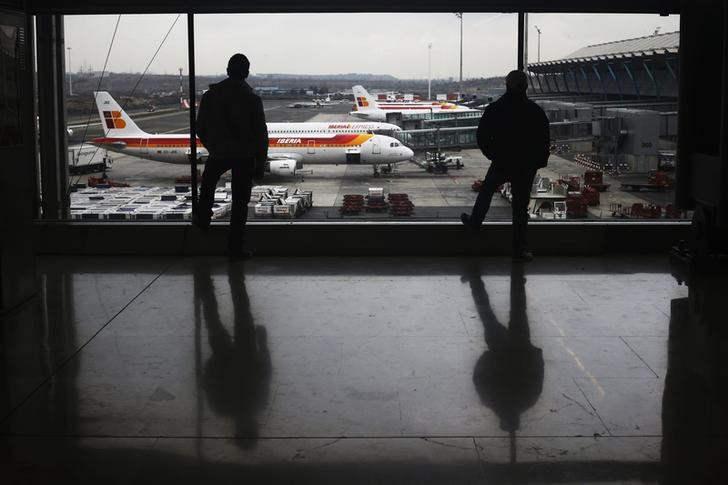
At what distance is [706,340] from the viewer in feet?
15.6

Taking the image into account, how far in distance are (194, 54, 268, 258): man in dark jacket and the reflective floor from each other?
65 centimetres

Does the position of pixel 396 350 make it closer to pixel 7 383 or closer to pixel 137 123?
pixel 7 383

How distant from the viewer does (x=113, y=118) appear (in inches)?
343

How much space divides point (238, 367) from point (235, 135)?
2924 millimetres

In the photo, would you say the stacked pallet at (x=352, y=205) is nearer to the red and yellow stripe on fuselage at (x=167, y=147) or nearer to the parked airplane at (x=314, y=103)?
the red and yellow stripe on fuselage at (x=167, y=147)

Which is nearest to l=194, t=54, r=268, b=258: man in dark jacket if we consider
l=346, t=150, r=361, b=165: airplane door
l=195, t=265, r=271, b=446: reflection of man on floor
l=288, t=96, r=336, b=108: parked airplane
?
l=195, t=265, r=271, b=446: reflection of man on floor

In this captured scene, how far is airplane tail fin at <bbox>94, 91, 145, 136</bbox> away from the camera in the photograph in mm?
7879

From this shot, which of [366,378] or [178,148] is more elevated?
[178,148]

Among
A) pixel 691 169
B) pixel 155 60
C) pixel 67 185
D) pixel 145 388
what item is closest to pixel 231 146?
pixel 155 60

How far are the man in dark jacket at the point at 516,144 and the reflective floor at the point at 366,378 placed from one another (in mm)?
667

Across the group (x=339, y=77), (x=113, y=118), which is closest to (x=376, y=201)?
(x=339, y=77)

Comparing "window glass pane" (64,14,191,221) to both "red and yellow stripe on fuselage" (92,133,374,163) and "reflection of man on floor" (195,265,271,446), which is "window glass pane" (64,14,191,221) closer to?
"red and yellow stripe on fuselage" (92,133,374,163)

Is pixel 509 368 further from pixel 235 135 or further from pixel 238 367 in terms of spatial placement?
pixel 235 135

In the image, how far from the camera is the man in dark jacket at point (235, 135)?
680 cm
